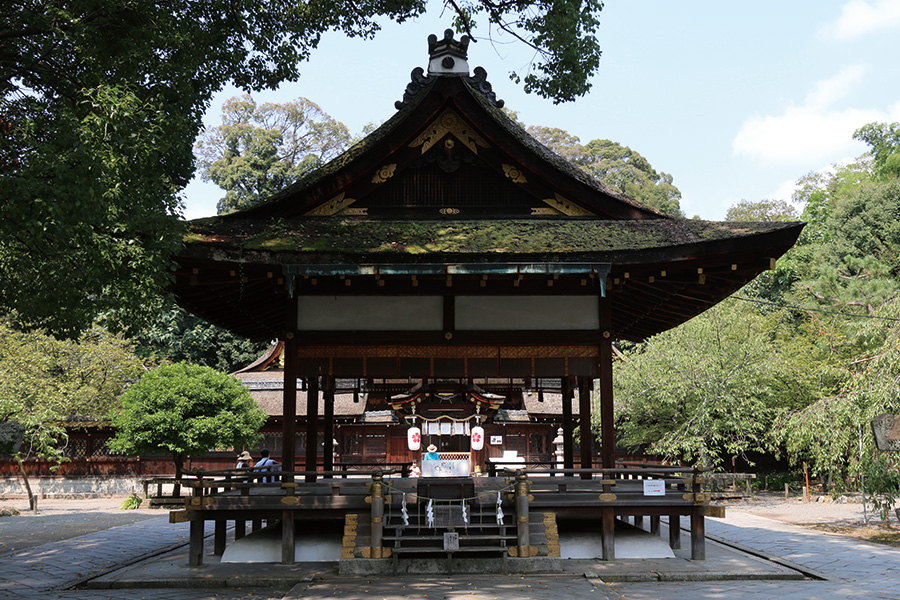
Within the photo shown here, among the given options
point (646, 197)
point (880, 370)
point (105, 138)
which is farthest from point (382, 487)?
point (646, 197)

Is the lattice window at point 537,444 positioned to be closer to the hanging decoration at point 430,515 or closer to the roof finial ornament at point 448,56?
the hanging decoration at point 430,515

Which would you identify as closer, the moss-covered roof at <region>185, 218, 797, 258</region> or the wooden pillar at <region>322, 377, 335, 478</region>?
the moss-covered roof at <region>185, 218, 797, 258</region>

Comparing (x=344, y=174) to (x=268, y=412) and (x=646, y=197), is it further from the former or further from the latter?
(x=646, y=197)

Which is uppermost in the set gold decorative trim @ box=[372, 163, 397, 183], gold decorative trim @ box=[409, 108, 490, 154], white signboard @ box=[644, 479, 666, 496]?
gold decorative trim @ box=[409, 108, 490, 154]

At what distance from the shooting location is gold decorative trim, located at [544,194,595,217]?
42.7ft

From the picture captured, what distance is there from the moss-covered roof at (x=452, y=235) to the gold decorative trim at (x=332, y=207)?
23 cm

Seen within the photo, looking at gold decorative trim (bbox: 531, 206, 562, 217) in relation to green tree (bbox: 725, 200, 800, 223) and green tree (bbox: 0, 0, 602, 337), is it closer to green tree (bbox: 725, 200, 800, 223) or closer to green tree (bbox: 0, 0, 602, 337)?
green tree (bbox: 0, 0, 602, 337)

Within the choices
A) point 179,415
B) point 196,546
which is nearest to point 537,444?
point 179,415

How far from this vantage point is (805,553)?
1334cm

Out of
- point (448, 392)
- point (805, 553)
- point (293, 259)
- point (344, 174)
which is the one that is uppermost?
point (344, 174)

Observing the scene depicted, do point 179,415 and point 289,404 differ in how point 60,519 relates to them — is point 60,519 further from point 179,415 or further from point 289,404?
point 289,404

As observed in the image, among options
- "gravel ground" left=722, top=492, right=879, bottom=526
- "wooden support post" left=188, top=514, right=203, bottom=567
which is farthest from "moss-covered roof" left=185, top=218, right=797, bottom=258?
"gravel ground" left=722, top=492, right=879, bottom=526

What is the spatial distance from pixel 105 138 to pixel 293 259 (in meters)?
3.71

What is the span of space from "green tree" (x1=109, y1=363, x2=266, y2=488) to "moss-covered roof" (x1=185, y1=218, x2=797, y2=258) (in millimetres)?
13846
